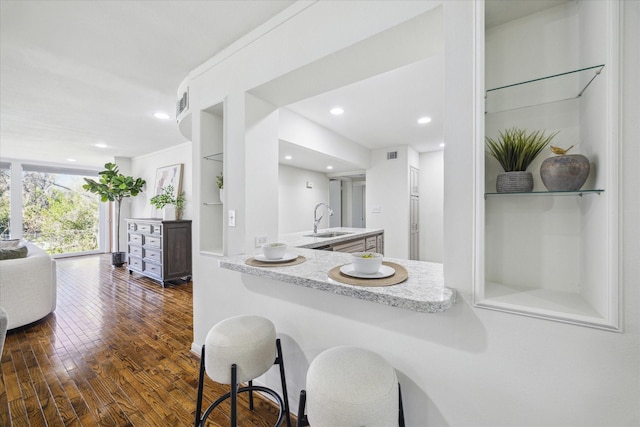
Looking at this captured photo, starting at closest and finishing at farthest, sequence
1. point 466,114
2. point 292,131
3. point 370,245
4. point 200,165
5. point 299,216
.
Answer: point 466,114, point 200,165, point 292,131, point 370,245, point 299,216

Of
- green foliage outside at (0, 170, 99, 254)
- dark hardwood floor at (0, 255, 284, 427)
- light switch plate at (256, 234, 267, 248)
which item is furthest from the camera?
green foliage outside at (0, 170, 99, 254)

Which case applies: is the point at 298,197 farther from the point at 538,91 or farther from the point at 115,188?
the point at 538,91

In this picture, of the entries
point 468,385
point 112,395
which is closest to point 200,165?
point 112,395

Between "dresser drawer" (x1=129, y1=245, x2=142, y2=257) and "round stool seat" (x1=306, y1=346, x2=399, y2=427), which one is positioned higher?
"round stool seat" (x1=306, y1=346, x2=399, y2=427)

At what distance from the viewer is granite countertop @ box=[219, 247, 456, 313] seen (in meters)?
0.94

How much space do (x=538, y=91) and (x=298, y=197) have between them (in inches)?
181

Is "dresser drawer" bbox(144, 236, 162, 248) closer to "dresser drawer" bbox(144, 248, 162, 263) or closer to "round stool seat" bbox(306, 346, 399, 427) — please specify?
"dresser drawer" bbox(144, 248, 162, 263)

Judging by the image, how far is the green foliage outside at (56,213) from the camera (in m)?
6.20

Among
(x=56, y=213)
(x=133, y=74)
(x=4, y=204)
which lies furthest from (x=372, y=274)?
(x=56, y=213)

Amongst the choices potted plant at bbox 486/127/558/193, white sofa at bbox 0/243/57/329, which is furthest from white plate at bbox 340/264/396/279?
white sofa at bbox 0/243/57/329

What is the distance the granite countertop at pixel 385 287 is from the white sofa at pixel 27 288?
2749 millimetres

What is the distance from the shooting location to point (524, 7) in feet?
3.34

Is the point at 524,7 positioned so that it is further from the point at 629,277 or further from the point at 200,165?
the point at 200,165

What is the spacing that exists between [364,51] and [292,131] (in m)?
1.88
